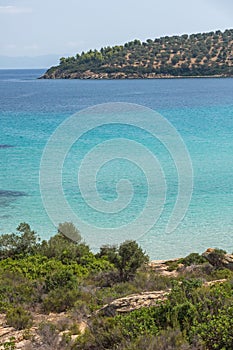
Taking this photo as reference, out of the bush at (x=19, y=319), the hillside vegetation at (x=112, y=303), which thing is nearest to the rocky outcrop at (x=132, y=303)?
the hillside vegetation at (x=112, y=303)

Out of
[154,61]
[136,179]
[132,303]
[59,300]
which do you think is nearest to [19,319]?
[59,300]

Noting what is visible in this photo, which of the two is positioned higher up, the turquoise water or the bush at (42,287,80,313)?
the turquoise water

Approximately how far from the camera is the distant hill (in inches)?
5044

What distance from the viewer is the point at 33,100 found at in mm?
75188

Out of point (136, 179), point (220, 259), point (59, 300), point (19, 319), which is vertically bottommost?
point (19, 319)

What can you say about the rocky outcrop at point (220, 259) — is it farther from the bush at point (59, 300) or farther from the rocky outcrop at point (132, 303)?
the rocky outcrop at point (132, 303)

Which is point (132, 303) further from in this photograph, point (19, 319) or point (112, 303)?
point (19, 319)

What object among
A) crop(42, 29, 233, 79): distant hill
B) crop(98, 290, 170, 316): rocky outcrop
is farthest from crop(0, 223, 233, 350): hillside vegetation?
crop(42, 29, 233, 79): distant hill

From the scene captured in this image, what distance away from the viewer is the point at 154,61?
440 ft

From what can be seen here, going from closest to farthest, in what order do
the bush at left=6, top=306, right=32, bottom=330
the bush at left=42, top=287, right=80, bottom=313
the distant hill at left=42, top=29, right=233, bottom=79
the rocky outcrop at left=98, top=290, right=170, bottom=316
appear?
the rocky outcrop at left=98, top=290, right=170, bottom=316 < the bush at left=6, top=306, right=32, bottom=330 < the bush at left=42, top=287, right=80, bottom=313 < the distant hill at left=42, top=29, right=233, bottom=79

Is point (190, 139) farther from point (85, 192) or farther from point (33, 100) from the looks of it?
point (33, 100)

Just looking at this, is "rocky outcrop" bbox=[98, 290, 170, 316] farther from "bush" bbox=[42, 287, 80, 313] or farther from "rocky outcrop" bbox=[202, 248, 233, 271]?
"rocky outcrop" bbox=[202, 248, 233, 271]

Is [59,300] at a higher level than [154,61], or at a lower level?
lower

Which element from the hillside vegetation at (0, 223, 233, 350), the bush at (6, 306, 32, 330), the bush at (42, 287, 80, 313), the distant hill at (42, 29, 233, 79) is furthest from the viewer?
the distant hill at (42, 29, 233, 79)
